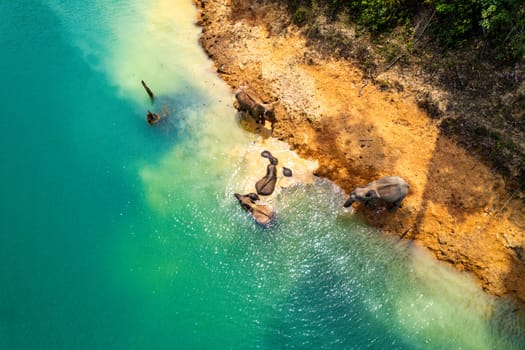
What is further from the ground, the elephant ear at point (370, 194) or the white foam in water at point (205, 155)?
the elephant ear at point (370, 194)

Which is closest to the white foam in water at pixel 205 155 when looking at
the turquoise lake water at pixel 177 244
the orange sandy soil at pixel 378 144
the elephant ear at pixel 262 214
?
the turquoise lake water at pixel 177 244

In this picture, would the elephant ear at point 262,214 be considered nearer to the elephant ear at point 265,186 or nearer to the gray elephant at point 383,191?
the elephant ear at point 265,186

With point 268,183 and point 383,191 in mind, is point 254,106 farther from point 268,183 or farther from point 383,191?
point 383,191

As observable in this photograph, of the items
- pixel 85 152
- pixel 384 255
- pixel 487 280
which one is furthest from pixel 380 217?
pixel 85 152

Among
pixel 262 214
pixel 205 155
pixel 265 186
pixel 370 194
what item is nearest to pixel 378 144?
pixel 370 194

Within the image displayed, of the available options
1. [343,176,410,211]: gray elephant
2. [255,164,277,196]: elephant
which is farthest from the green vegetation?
[255,164,277,196]: elephant

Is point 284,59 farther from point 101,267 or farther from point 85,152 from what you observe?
point 101,267
